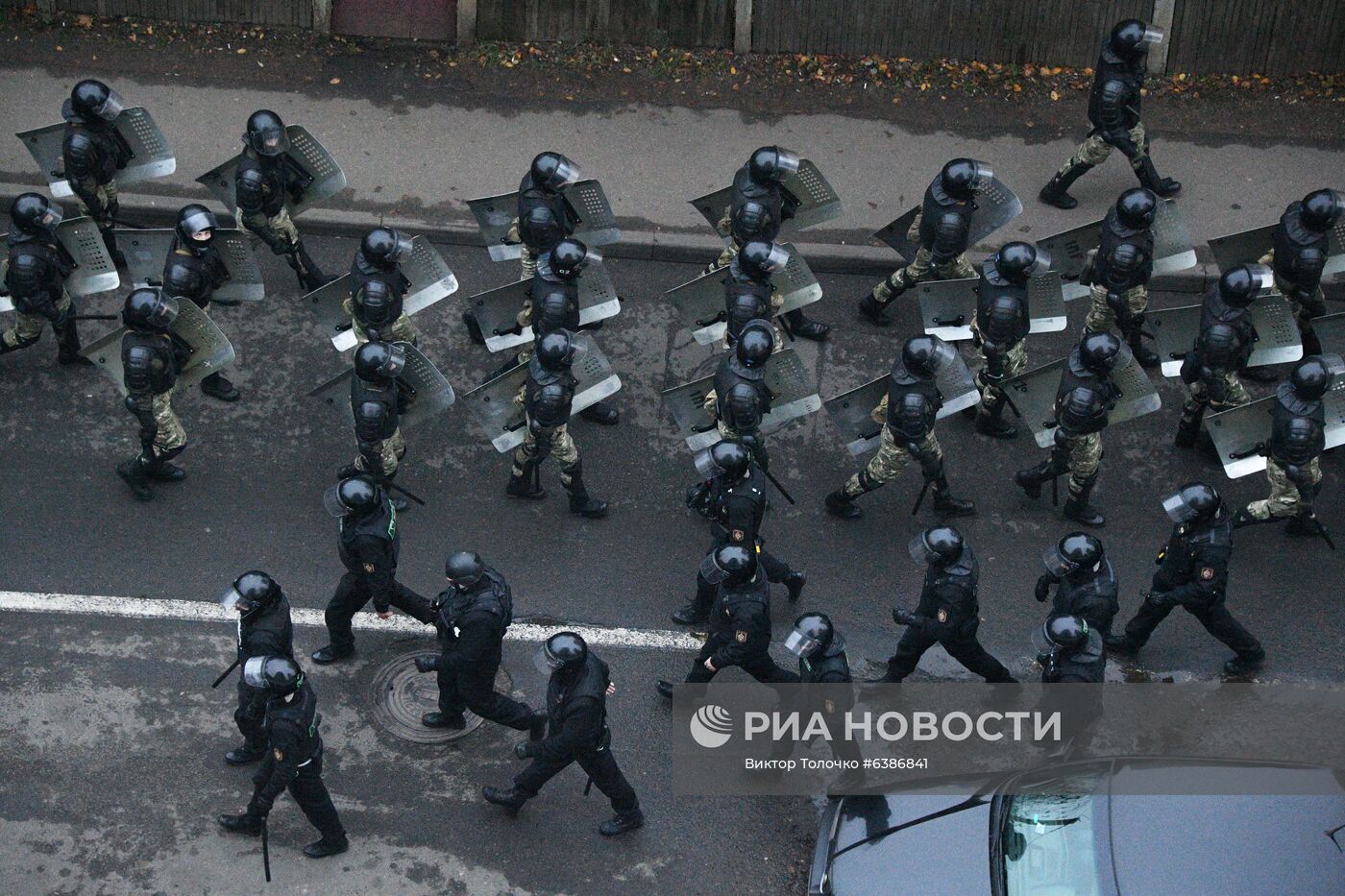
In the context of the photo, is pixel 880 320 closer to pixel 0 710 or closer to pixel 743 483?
→ pixel 743 483

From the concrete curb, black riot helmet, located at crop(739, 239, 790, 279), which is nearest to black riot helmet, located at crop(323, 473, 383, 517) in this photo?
black riot helmet, located at crop(739, 239, 790, 279)

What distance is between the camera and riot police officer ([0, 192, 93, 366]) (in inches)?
416

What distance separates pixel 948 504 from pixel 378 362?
412 centimetres

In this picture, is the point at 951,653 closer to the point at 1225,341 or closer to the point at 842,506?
the point at 842,506

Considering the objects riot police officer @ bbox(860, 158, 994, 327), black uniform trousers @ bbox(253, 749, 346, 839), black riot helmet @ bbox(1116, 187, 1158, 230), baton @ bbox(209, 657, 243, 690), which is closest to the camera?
black uniform trousers @ bbox(253, 749, 346, 839)

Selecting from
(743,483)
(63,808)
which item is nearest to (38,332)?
(63,808)

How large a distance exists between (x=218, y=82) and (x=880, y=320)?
666cm

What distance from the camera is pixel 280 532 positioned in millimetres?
10430

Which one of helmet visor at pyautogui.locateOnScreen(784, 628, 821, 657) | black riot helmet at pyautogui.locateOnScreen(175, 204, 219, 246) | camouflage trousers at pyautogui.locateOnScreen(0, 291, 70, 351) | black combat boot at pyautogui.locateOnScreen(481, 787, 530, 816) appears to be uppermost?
black riot helmet at pyautogui.locateOnScreen(175, 204, 219, 246)

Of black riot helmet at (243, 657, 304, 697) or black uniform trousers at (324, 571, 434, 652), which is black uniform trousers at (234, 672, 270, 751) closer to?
black riot helmet at (243, 657, 304, 697)

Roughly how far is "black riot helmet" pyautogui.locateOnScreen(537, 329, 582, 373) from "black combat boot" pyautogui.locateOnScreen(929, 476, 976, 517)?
108 inches

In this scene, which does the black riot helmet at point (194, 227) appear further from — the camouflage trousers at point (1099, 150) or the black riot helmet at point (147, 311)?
the camouflage trousers at point (1099, 150)

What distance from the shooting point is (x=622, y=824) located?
28.7 feet

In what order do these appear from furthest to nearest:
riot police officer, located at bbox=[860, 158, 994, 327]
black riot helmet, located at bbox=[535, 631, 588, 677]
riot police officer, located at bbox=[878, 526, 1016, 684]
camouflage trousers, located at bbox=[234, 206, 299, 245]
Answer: camouflage trousers, located at bbox=[234, 206, 299, 245] < riot police officer, located at bbox=[860, 158, 994, 327] < riot police officer, located at bbox=[878, 526, 1016, 684] < black riot helmet, located at bbox=[535, 631, 588, 677]
